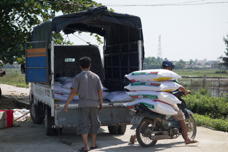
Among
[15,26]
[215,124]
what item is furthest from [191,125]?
[15,26]

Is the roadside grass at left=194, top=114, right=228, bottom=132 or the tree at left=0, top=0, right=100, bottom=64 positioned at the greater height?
the tree at left=0, top=0, right=100, bottom=64

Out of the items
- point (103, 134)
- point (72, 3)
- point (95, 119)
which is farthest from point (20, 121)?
point (72, 3)

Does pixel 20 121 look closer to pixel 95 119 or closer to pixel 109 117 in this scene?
pixel 109 117

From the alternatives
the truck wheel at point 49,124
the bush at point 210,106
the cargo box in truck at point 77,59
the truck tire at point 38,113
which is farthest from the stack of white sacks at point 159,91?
the bush at point 210,106

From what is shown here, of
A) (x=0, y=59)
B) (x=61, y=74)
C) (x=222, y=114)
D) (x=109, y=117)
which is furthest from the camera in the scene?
(x=0, y=59)

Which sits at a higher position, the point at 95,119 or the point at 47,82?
the point at 47,82

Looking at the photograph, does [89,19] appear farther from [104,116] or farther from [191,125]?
[191,125]

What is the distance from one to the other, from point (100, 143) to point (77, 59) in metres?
3.15

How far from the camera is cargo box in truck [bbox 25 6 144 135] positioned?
32.2 feet

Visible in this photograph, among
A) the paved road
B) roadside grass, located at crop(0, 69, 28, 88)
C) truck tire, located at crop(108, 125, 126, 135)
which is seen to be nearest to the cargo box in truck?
truck tire, located at crop(108, 125, 126, 135)

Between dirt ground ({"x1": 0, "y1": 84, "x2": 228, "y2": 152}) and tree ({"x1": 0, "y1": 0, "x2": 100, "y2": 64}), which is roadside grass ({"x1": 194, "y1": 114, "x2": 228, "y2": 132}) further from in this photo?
tree ({"x1": 0, "y1": 0, "x2": 100, "y2": 64})

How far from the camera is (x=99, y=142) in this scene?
9828mm

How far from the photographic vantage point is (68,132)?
11.6 metres

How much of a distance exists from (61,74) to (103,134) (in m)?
2.12
